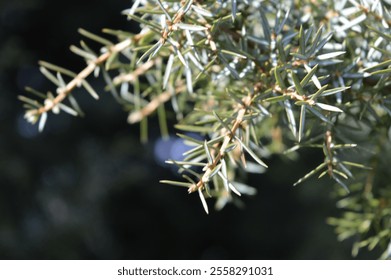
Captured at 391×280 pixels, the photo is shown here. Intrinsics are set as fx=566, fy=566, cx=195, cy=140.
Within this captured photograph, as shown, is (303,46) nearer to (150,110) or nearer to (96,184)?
(150,110)

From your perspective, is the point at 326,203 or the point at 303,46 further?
the point at 326,203

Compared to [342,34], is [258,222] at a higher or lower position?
lower

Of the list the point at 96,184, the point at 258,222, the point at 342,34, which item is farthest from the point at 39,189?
the point at 342,34

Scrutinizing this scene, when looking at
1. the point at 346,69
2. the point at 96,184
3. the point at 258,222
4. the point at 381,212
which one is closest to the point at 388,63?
the point at 346,69

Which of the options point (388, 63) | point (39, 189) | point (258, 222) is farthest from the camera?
point (258, 222)

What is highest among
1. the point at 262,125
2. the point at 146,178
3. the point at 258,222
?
the point at 262,125
